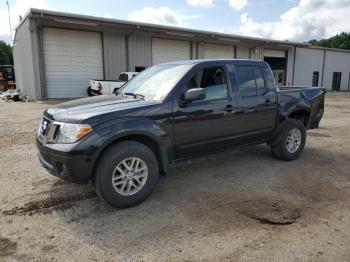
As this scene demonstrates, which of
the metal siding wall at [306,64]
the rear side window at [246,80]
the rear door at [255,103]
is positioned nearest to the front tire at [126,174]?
the rear door at [255,103]

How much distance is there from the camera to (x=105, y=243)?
298 centimetres

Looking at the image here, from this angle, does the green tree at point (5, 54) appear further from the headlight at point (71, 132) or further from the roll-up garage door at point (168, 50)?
the headlight at point (71, 132)

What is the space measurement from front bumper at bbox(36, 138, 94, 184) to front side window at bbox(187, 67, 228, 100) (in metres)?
1.78

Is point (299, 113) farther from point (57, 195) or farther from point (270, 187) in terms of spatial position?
point (57, 195)

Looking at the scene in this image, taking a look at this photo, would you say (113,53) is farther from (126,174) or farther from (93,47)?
(126,174)

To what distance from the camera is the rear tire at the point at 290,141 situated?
18.4ft

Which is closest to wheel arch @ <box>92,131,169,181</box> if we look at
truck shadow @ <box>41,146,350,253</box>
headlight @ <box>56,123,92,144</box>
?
headlight @ <box>56,123,92,144</box>

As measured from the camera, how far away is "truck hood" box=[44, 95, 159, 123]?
351 centimetres

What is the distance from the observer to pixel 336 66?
3559cm

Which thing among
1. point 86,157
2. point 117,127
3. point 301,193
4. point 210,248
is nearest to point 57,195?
point 86,157

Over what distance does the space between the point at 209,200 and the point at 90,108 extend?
1.98 m

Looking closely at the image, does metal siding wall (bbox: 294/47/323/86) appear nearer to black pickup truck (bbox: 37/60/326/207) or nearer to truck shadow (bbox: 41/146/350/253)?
truck shadow (bbox: 41/146/350/253)

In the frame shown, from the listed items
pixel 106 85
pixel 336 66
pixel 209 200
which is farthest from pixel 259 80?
pixel 336 66

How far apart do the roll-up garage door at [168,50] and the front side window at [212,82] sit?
58.2ft
